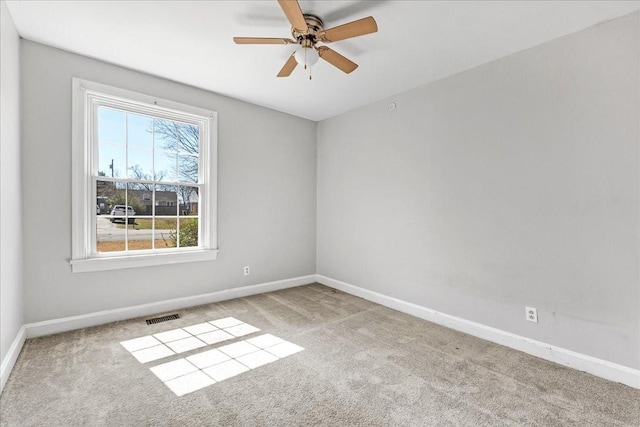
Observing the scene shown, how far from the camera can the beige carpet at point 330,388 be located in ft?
5.54

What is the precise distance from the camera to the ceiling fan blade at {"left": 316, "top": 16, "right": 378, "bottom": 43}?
1.82 metres

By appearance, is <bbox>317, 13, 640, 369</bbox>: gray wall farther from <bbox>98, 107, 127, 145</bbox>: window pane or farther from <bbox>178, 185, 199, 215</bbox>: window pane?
<bbox>98, 107, 127, 145</bbox>: window pane

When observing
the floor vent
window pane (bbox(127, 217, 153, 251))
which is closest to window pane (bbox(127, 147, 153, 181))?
window pane (bbox(127, 217, 153, 251))

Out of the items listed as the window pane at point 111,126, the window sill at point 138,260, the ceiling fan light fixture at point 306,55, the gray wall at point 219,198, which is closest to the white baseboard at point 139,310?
the gray wall at point 219,198

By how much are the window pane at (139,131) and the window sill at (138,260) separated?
121cm

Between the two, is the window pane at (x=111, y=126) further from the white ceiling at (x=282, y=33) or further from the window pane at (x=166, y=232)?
the window pane at (x=166, y=232)

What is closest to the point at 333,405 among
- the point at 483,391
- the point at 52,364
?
the point at 483,391

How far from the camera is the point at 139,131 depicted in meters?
3.21

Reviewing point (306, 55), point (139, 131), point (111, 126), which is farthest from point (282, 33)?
point (111, 126)

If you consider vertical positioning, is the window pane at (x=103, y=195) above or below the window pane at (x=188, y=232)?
above

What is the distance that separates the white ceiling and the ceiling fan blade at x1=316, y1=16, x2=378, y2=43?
0.69 ft

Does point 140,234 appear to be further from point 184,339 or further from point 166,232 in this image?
point 184,339

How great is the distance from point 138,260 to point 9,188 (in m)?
1.22

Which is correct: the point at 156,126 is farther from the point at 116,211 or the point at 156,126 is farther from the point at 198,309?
the point at 198,309
